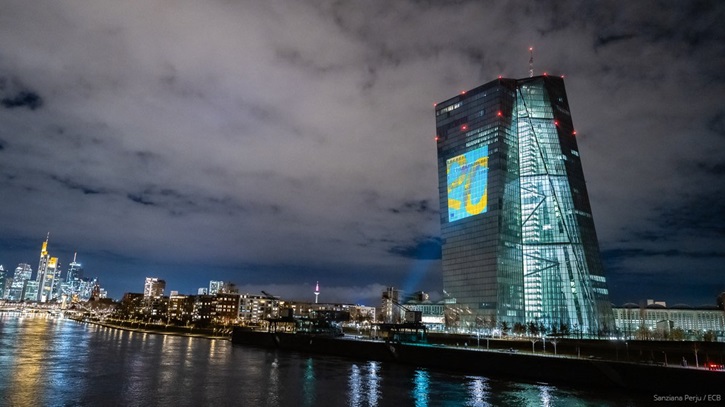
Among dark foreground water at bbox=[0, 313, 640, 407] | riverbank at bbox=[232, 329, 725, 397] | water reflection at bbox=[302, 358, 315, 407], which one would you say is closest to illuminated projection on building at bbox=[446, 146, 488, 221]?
riverbank at bbox=[232, 329, 725, 397]

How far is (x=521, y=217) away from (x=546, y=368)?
10063 cm

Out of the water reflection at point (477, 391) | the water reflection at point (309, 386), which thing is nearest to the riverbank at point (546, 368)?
the water reflection at point (477, 391)

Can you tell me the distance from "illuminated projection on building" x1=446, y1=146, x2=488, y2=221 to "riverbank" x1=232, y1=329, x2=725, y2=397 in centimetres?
7989

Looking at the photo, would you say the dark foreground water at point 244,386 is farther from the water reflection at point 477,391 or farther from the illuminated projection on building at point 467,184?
the illuminated projection on building at point 467,184

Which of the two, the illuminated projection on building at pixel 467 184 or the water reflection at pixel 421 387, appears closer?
the water reflection at pixel 421 387

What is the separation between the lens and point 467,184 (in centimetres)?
17825

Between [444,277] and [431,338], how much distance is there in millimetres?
45174

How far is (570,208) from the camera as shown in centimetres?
15812

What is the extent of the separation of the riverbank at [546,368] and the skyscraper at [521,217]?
216 ft

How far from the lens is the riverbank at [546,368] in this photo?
191 ft

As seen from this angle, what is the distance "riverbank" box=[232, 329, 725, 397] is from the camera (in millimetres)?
58250

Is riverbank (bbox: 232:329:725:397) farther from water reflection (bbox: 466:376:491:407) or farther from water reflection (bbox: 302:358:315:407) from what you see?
water reflection (bbox: 302:358:315:407)

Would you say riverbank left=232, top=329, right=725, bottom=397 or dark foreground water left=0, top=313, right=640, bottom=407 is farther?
riverbank left=232, top=329, right=725, bottom=397

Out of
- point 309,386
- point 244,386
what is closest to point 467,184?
point 309,386
